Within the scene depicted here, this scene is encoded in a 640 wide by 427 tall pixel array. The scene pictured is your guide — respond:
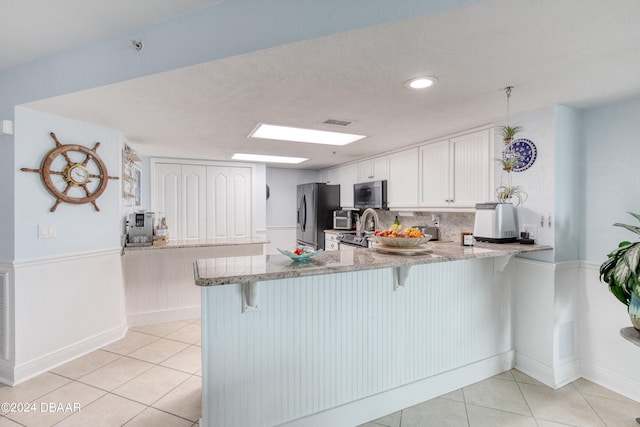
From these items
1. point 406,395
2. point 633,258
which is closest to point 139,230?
point 406,395

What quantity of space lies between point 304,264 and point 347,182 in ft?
11.7

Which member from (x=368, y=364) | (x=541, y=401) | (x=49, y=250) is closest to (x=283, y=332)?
(x=368, y=364)

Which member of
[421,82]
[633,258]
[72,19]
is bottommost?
[633,258]

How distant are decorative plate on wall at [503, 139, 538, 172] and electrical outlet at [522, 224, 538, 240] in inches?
18.4

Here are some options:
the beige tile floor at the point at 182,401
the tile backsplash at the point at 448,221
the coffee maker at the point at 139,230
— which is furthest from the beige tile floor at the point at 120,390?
the tile backsplash at the point at 448,221

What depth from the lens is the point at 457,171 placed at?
312 cm

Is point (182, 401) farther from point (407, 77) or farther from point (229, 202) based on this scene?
point (229, 202)

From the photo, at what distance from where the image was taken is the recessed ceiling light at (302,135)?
297cm

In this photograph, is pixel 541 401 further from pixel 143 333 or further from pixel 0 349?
pixel 0 349

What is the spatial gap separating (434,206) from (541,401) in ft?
6.27

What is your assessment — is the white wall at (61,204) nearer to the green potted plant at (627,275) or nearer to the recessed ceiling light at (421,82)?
the recessed ceiling light at (421,82)

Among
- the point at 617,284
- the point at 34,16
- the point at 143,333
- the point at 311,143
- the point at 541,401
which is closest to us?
the point at 34,16

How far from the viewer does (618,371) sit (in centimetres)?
226

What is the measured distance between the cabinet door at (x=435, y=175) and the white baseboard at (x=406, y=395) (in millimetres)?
1543
